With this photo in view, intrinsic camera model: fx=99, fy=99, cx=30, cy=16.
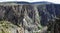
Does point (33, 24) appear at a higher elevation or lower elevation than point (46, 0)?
lower

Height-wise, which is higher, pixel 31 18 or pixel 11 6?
pixel 11 6

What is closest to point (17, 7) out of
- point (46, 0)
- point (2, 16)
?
point (2, 16)

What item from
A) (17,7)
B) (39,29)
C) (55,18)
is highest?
(17,7)

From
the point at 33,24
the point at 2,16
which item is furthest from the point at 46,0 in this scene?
the point at 2,16

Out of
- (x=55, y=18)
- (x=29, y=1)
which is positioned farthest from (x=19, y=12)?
(x=55, y=18)

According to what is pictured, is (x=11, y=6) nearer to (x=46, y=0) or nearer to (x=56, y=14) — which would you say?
(x=46, y=0)

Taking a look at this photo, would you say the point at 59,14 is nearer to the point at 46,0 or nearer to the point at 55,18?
the point at 55,18
